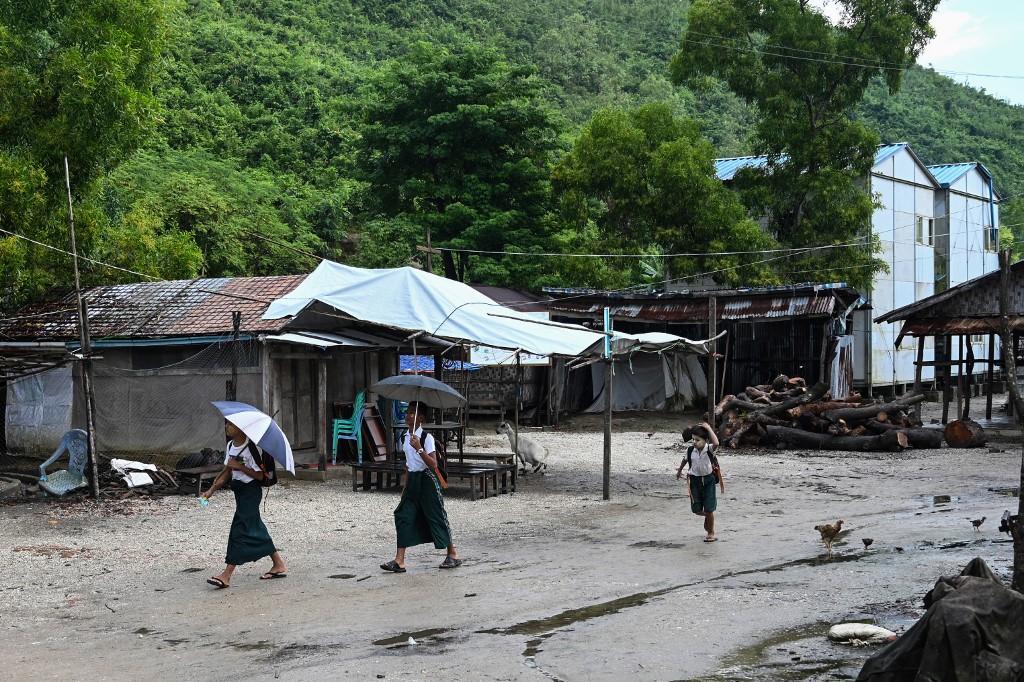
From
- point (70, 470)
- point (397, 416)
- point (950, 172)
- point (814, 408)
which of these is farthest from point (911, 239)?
point (70, 470)

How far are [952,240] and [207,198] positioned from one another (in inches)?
1102

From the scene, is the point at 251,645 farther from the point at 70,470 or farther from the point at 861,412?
the point at 861,412

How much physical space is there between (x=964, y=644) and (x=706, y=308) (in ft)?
77.6

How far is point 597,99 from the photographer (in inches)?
2340

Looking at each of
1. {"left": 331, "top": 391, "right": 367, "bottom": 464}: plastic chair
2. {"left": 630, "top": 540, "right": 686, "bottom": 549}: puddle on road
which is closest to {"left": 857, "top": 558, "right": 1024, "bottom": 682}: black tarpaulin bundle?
{"left": 630, "top": 540, "right": 686, "bottom": 549}: puddle on road

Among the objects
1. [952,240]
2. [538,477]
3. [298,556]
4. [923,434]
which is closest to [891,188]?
[952,240]

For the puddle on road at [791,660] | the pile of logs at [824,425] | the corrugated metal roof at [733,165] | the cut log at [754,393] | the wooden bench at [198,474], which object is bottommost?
the puddle on road at [791,660]

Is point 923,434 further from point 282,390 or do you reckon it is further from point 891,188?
point 891,188

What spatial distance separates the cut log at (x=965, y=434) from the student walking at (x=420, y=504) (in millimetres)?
14635

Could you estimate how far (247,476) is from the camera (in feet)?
29.9

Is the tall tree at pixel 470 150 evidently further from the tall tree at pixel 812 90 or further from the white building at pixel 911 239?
the white building at pixel 911 239

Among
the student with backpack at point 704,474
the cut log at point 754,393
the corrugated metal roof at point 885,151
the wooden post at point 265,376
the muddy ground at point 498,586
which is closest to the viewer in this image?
the muddy ground at point 498,586

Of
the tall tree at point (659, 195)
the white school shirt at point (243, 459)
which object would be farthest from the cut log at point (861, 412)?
the white school shirt at point (243, 459)

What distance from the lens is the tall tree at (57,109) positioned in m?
18.0
